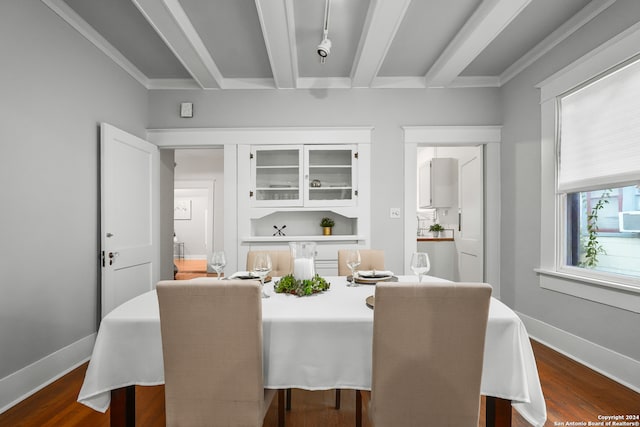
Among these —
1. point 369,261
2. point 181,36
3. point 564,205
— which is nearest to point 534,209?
point 564,205

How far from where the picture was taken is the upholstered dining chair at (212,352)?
1.13 m

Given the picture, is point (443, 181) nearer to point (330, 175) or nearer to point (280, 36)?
point (330, 175)

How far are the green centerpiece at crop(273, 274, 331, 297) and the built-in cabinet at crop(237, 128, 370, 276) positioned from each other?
1.79 meters

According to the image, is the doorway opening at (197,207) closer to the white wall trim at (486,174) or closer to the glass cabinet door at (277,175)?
the glass cabinet door at (277,175)

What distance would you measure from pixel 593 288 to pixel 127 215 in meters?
3.78

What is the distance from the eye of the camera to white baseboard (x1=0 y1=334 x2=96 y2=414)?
1.86 metres

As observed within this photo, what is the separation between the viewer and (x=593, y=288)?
90.5 inches

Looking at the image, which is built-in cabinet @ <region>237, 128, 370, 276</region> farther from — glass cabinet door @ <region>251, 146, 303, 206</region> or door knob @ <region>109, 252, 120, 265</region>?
door knob @ <region>109, 252, 120, 265</region>

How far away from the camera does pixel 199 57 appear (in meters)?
2.80

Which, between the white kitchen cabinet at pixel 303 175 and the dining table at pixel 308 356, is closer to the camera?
the dining table at pixel 308 356

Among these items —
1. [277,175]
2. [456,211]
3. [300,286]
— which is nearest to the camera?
[300,286]

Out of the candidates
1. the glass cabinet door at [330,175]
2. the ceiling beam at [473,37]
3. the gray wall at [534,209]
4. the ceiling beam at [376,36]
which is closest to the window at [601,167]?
the gray wall at [534,209]

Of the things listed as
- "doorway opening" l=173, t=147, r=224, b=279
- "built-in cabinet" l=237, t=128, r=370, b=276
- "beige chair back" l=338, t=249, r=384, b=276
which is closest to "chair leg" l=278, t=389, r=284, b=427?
"beige chair back" l=338, t=249, r=384, b=276

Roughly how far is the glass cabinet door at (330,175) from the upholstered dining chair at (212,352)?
241cm
